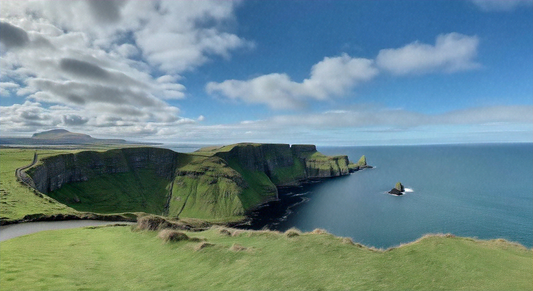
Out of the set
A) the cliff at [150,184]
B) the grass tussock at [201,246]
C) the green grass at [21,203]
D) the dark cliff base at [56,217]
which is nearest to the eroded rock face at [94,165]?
the cliff at [150,184]

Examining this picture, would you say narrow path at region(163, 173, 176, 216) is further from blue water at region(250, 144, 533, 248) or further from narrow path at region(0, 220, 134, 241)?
narrow path at region(0, 220, 134, 241)

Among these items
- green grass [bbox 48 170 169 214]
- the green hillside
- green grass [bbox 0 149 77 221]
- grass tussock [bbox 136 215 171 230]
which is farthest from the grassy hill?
green grass [bbox 48 170 169 214]

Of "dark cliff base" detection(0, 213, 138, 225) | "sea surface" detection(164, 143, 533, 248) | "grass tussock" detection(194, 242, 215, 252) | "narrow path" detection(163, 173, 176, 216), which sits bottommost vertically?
"sea surface" detection(164, 143, 533, 248)

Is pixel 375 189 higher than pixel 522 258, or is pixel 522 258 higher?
pixel 522 258

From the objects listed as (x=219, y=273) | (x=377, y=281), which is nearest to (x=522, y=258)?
(x=377, y=281)

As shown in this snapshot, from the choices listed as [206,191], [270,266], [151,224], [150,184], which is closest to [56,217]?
[151,224]

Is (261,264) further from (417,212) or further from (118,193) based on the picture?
(118,193)

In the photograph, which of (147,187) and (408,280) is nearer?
(408,280)

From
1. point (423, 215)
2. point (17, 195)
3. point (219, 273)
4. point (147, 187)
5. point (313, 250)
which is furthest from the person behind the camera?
point (147, 187)

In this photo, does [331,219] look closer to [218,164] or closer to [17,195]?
[218,164]
